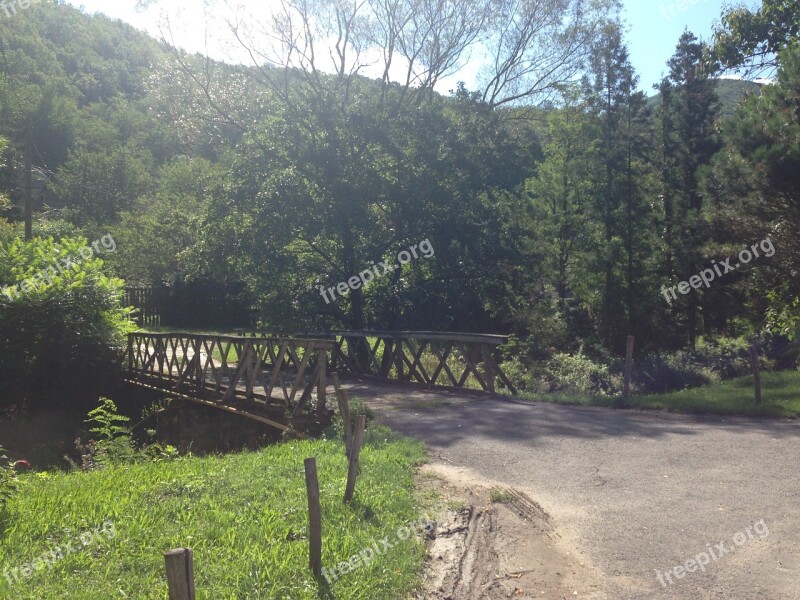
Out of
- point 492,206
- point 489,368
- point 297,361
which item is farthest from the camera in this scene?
point 492,206

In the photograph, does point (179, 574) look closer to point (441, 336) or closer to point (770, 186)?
point (441, 336)

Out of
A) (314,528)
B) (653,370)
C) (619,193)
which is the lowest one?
(314,528)

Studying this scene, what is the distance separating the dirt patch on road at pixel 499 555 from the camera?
18.5 ft

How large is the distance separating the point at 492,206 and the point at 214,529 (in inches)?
706

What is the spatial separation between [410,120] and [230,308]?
17.7 meters

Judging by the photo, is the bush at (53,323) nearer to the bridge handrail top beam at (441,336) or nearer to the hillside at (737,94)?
the bridge handrail top beam at (441,336)

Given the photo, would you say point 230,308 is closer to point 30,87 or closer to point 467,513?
point 30,87

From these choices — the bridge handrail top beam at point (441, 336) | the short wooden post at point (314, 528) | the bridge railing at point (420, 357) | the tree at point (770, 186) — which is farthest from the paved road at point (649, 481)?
the tree at point (770, 186)

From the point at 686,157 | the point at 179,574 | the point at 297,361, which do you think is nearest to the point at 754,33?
the point at 686,157

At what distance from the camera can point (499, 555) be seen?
6.34m

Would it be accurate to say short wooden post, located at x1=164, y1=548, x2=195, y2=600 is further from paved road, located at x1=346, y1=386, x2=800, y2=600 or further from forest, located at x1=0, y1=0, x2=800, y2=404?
forest, located at x1=0, y1=0, x2=800, y2=404

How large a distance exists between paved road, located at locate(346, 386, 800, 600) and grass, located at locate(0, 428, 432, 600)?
154cm

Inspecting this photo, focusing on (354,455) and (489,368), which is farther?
(489,368)

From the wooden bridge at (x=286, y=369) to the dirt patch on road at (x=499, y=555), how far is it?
15.0ft
